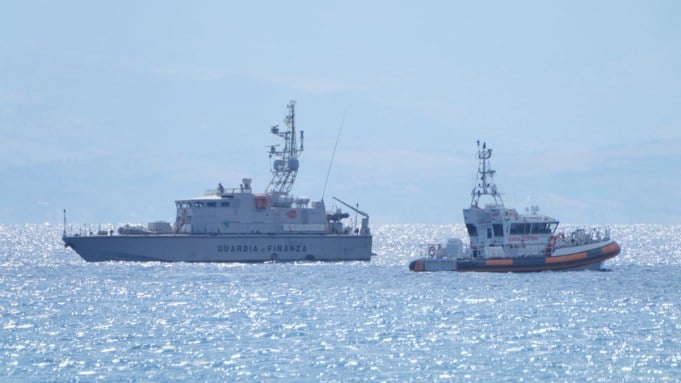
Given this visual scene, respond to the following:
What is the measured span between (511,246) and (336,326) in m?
28.4

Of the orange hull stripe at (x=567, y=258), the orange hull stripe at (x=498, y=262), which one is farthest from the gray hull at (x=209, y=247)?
the orange hull stripe at (x=567, y=258)

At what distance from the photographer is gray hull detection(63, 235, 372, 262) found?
8638cm

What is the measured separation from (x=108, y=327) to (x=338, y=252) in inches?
1606

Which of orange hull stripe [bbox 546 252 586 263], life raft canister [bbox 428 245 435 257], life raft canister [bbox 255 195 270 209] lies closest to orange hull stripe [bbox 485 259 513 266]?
orange hull stripe [bbox 546 252 586 263]

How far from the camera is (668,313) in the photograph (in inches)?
2250

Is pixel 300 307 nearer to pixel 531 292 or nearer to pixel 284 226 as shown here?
pixel 531 292

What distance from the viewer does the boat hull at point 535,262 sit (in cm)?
7825

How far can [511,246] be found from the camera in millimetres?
79312

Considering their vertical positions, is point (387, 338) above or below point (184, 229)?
below

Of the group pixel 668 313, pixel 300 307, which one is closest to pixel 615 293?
pixel 668 313

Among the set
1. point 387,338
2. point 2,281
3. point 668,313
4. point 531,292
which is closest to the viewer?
point 387,338

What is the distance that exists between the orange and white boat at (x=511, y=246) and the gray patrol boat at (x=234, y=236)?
12.2 meters

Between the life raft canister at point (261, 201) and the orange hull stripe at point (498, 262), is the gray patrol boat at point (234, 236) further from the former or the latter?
the orange hull stripe at point (498, 262)

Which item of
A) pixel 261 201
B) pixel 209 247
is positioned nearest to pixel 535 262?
pixel 261 201
